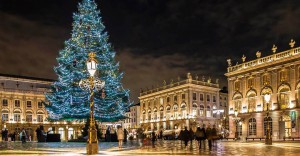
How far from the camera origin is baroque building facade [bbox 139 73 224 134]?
84312mm

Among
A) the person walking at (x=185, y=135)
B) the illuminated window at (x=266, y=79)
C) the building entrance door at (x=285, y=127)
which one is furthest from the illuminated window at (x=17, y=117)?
the person walking at (x=185, y=135)

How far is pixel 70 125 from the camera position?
9075cm

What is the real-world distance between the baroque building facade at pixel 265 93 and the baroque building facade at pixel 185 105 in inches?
824

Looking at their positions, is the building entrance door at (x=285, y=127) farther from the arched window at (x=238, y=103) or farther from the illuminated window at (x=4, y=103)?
the illuminated window at (x=4, y=103)

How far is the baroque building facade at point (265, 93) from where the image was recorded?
50.5 m

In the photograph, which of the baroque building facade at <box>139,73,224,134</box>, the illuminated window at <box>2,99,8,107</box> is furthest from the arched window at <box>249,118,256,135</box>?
the illuminated window at <box>2,99,8,107</box>

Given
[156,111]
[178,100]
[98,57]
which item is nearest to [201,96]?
[178,100]

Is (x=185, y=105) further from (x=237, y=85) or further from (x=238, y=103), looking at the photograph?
(x=238, y=103)

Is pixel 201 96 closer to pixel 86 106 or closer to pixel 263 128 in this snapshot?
pixel 263 128

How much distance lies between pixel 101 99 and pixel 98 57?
420 cm

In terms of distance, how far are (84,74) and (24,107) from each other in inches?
2124

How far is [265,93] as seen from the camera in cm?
5125

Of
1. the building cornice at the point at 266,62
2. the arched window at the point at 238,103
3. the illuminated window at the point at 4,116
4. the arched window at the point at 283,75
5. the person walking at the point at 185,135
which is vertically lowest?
the illuminated window at the point at 4,116

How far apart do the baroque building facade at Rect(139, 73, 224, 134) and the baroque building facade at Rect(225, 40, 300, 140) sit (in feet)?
Answer: 68.7
